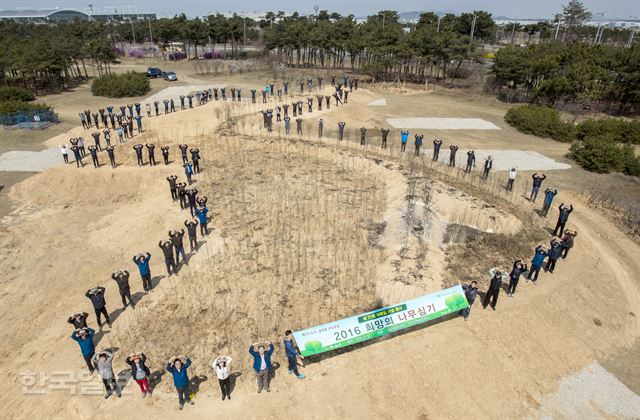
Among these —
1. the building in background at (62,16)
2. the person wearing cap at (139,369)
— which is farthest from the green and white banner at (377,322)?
the building in background at (62,16)

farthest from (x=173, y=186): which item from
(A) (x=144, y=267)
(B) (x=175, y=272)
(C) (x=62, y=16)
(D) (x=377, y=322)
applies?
(C) (x=62, y=16)

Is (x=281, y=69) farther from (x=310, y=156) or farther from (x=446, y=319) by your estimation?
(x=446, y=319)

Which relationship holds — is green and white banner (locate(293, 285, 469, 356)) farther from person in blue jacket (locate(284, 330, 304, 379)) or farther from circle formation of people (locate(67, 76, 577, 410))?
circle formation of people (locate(67, 76, 577, 410))

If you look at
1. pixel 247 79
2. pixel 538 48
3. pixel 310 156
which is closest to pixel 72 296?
pixel 310 156

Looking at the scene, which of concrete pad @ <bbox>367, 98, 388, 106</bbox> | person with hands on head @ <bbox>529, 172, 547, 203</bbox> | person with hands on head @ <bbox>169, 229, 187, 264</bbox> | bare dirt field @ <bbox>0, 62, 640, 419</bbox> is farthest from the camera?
concrete pad @ <bbox>367, 98, 388, 106</bbox>

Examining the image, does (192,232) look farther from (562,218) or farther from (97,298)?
(562,218)

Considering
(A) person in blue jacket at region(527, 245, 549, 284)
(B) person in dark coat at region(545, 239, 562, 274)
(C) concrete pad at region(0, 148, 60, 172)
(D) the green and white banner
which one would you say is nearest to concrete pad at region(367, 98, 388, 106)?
(C) concrete pad at region(0, 148, 60, 172)
